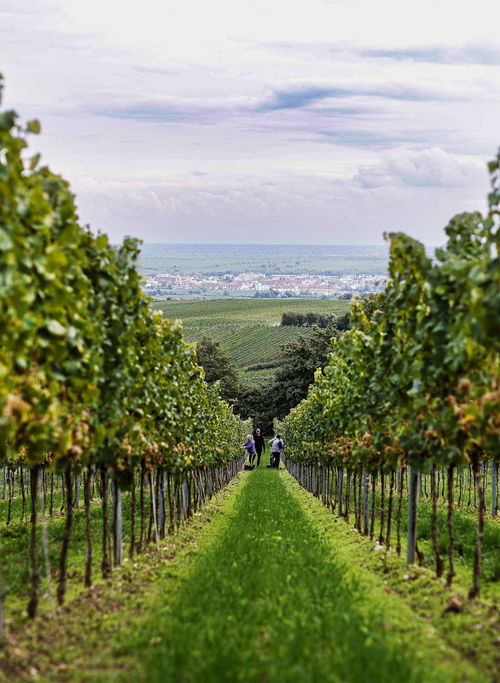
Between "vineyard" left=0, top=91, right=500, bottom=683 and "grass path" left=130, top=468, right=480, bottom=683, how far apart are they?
0.03 m

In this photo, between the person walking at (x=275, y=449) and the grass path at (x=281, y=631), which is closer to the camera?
the grass path at (x=281, y=631)

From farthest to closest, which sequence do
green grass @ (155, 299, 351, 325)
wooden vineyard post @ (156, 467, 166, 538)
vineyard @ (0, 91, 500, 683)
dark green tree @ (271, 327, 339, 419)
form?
green grass @ (155, 299, 351, 325), dark green tree @ (271, 327, 339, 419), wooden vineyard post @ (156, 467, 166, 538), vineyard @ (0, 91, 500, 683)

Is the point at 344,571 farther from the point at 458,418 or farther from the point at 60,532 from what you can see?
the point at 60,532

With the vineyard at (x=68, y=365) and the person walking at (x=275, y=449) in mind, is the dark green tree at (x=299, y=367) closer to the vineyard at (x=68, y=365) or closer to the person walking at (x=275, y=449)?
the person walking at (x=275, y=449)

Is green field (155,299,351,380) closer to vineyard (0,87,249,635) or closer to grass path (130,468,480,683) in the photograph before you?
vineyard (0,87,249,635)

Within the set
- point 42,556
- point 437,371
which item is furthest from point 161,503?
point 437,371

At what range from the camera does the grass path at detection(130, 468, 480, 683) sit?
5648mm

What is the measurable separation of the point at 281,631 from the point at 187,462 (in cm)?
909

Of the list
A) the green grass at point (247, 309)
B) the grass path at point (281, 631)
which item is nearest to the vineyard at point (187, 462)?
the grass path at point (281, 631)

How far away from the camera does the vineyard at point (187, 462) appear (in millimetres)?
6062

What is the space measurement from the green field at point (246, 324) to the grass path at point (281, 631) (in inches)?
3554

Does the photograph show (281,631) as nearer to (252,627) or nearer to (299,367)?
(252,627)

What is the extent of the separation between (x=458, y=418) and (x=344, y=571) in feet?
9.25

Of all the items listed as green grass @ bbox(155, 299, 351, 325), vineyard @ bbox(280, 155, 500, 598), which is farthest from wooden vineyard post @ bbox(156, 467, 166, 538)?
green grass @ bbox(155, 299, 351, 325)
